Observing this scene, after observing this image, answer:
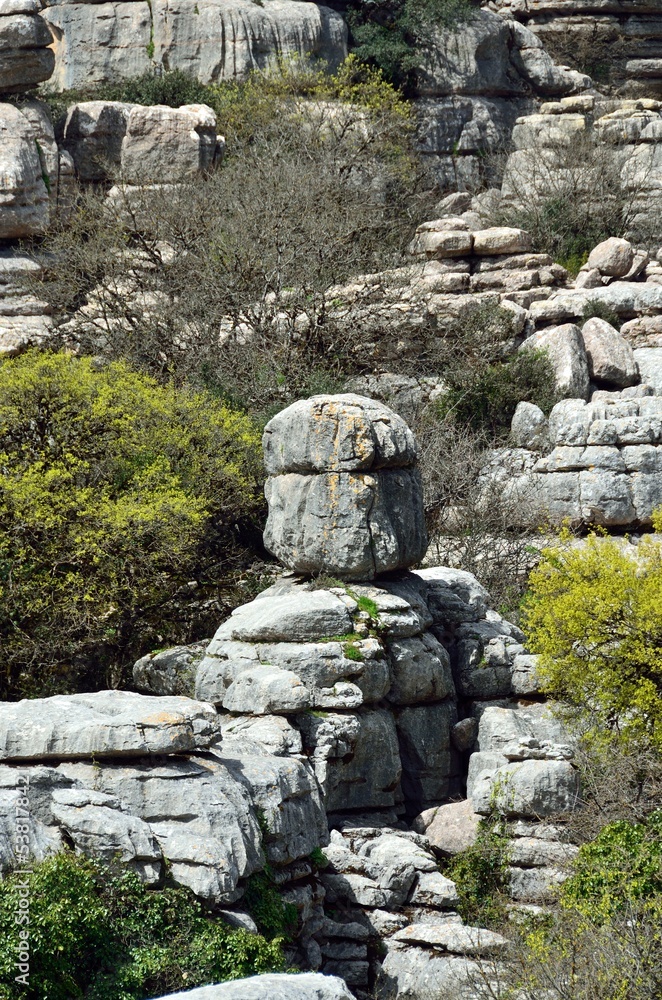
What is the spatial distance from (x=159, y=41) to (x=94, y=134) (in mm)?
6594

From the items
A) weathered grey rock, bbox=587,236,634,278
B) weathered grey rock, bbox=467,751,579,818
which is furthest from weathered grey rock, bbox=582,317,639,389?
weathered grey rock, bbox=467,751,579,818

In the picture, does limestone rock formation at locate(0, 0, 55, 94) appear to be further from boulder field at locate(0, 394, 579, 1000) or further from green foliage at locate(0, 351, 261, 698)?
boulder field at locate(0, 394, 579, 1000)

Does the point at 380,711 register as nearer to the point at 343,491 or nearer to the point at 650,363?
the point at 343,491

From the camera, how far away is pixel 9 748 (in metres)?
11.7

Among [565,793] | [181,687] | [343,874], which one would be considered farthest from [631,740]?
[181,687]

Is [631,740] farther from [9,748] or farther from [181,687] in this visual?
[9,748]

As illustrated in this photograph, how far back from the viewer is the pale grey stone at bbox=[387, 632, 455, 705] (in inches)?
672

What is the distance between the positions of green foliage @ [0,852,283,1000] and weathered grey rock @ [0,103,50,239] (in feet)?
74.6

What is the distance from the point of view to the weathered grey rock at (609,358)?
2997 cm

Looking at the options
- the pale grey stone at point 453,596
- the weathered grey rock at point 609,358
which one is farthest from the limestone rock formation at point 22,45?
the pale grey stone at point 453,596

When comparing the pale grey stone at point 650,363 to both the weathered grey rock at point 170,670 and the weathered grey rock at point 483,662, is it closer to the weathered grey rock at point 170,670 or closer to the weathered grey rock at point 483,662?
the weathered grey rock at point 483,662

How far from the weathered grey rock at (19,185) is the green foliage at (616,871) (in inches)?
863

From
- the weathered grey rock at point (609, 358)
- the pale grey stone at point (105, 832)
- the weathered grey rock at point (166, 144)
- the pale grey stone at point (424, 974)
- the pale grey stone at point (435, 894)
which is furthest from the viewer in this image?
the weathered grey rock at point (166, 144)

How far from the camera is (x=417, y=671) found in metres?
17.2
